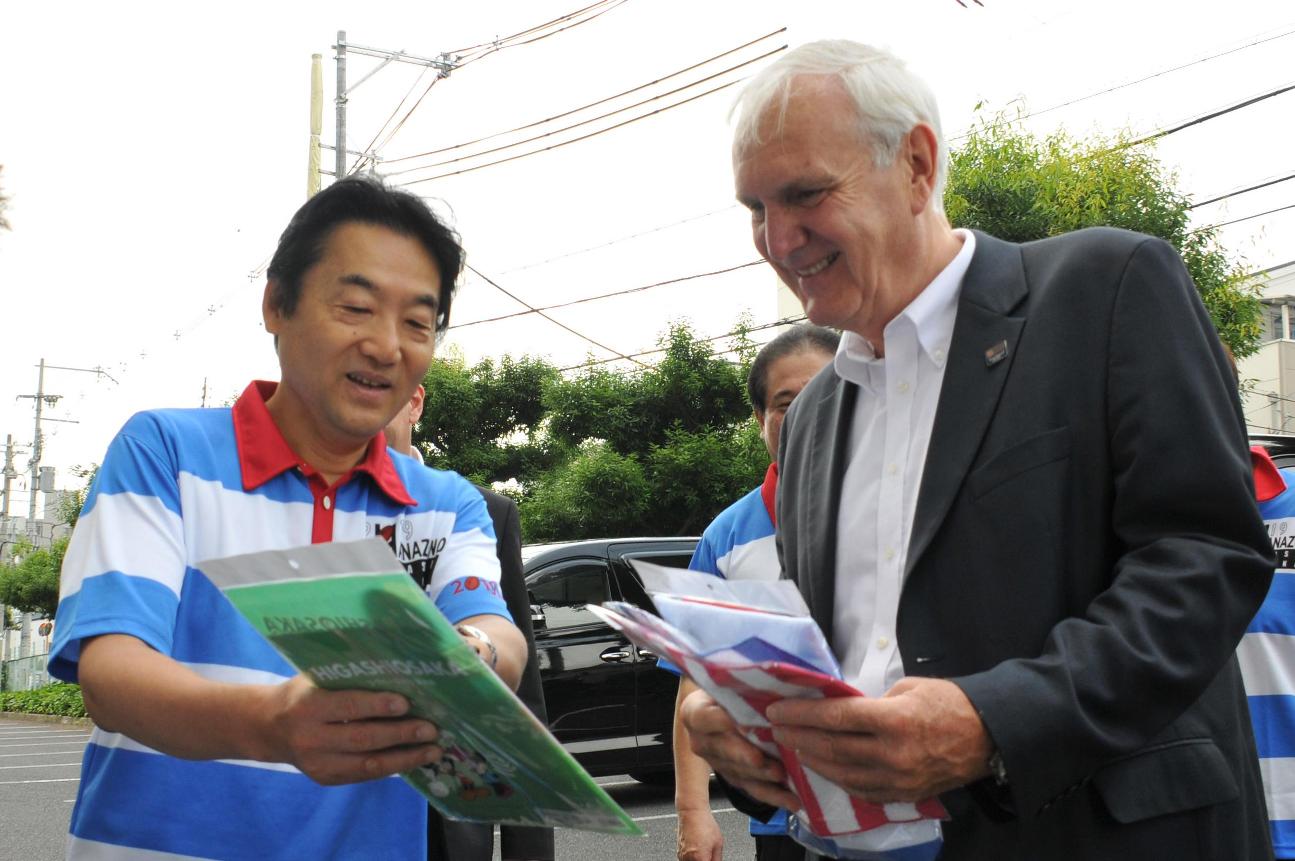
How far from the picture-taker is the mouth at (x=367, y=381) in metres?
1.99

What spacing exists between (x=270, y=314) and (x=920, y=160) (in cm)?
111

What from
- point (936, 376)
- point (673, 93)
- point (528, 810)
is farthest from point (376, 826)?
point (673, 93)

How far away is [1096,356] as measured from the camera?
163cm

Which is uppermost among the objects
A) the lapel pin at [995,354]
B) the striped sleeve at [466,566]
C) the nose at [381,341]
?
the nose at [381,341]

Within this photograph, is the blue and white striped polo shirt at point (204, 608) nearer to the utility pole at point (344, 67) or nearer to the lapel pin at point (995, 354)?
the lapel pin at point (995, 354)

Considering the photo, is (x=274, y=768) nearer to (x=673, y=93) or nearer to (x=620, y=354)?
(x=673, y=93)

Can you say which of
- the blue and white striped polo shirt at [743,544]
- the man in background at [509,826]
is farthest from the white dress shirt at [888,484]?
the blue and white striped polo shirt at [743,544]

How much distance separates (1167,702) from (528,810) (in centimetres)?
82

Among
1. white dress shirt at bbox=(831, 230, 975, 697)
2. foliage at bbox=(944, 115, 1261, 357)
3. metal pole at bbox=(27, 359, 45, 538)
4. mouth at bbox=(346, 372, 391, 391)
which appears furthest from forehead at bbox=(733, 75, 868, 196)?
metal pole at bbox=(27, 359, 45, 538)

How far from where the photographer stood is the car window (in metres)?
8.86

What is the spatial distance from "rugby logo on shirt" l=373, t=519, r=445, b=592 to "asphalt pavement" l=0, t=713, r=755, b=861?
4.47 m

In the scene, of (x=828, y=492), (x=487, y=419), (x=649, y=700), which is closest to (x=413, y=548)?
(x=828, y=492)

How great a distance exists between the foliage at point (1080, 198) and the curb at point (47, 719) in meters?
17.8

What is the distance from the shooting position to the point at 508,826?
2.90m
